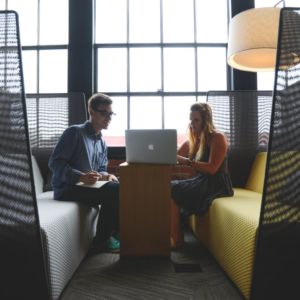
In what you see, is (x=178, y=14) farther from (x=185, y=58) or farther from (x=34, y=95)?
(x=34, y=95)

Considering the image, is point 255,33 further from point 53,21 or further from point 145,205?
point 53,21

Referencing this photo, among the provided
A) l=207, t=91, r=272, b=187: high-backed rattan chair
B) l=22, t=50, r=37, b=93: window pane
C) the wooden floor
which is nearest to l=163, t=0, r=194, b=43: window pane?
l=207, t=91, r=272, b=187: high-backed rattan chair

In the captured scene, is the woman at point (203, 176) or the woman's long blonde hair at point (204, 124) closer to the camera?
the woman at point (203, 176)

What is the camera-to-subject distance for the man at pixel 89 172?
2.20 meters

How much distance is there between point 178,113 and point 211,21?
1.05 meters

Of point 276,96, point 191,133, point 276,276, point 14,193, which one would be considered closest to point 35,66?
point 191,133

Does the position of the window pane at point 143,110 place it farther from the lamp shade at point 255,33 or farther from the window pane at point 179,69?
the lamp shade at point 255,33

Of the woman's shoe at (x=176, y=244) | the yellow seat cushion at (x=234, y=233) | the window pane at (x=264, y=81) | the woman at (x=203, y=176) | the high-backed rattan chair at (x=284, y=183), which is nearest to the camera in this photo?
the high-backed rattan chair at (x=284, y=183)

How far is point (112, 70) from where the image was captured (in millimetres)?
3479

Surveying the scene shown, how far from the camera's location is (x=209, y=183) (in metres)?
2.36

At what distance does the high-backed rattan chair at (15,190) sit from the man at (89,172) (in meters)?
0.84

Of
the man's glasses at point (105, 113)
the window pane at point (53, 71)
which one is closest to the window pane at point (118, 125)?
the window pane at point (53, 71)

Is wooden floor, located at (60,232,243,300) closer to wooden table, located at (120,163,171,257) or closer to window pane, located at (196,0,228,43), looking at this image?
wooden table, located at (120,163,171,257)

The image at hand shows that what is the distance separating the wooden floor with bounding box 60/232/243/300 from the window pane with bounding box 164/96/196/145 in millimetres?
1454
